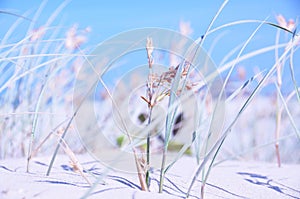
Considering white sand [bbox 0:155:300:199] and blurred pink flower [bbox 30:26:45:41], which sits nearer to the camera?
white sand [bbox 0:155:300:199]

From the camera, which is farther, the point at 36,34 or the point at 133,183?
the point at 36,34

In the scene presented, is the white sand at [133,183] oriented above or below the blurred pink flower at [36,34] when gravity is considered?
below

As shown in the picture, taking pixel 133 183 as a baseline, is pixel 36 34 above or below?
above

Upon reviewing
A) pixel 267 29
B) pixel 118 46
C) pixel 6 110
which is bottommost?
pixel 6 110

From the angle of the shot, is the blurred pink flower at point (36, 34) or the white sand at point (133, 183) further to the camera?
the blurred pink flower at point (36, 34)

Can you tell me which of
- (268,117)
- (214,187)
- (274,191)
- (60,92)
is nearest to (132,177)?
(214,187)

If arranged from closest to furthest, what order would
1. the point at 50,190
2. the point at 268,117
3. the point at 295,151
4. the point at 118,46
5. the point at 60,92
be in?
the point at 50,190 < the point at 118,46 < the point at 60,92 < the point at 295,151 < the point at 268,117

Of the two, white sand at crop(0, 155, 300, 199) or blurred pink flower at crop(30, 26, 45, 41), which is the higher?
blurred pink flower at crop(30, 26, 45, 41)

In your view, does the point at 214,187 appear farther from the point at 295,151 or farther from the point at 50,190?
the point at 295,151
